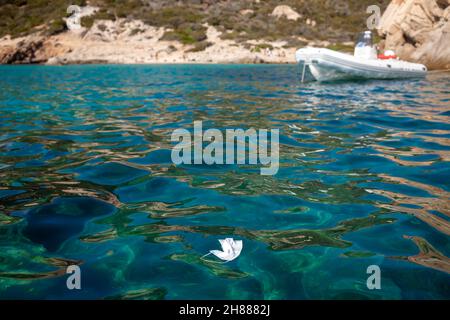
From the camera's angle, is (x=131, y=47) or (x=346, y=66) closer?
(x=346, y=66)

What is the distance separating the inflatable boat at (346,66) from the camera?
13.7m

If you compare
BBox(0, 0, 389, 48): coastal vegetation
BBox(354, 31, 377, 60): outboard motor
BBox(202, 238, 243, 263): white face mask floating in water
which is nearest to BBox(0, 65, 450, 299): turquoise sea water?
BBox(202, 238, 243, 263): white face mask floating in water

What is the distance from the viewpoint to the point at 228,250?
7.59ft

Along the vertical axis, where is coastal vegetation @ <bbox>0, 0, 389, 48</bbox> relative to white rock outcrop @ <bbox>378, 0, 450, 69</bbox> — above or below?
above

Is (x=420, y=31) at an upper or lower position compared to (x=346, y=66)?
upper

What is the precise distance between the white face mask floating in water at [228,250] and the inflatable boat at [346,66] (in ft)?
41.6

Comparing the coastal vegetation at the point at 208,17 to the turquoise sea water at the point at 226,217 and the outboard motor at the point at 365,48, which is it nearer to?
the outboard motor at the point at 365,48

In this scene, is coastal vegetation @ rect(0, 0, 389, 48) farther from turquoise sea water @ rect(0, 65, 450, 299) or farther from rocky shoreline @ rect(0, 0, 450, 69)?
turquoise sea water @ rect(0, 65, 450, 299)

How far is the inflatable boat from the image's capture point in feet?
45.0

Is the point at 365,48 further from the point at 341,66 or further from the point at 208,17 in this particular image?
the point at 208,17

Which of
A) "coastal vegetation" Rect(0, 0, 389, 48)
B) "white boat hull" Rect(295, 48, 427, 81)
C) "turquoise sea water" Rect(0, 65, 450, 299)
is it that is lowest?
"turquoise sea water" Rect(0, 65, 450, 299)

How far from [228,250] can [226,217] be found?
0.51 metres

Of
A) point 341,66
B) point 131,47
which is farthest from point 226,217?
point 131,47

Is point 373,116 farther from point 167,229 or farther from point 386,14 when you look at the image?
point 386,14
